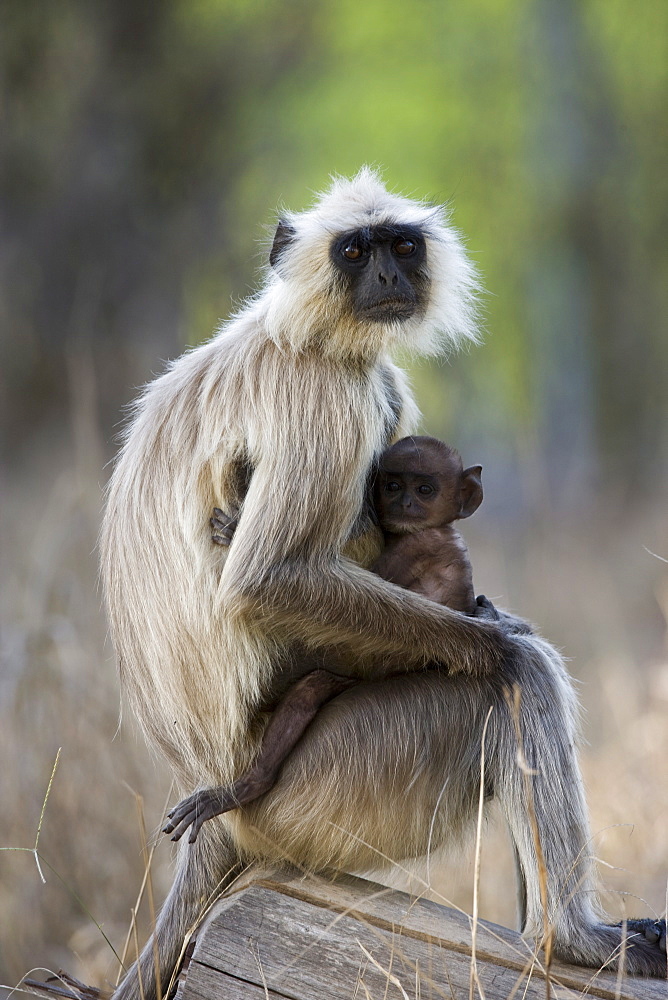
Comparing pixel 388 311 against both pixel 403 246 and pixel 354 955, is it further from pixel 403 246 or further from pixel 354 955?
pixel 354 955

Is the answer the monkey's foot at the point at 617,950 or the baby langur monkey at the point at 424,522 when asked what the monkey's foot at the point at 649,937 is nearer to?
the monkey's foot at the point at 617,950

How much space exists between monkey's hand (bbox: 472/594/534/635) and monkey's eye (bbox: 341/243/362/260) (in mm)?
1087

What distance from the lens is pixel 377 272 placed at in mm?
3105

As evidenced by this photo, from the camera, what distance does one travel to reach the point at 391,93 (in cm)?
1523

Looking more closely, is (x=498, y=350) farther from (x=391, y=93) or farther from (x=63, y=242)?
(x=63, y=242)

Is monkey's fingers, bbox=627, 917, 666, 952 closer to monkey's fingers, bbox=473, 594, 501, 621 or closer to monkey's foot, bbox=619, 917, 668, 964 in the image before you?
monkey's foot, bbox=619, 917, 668, 964

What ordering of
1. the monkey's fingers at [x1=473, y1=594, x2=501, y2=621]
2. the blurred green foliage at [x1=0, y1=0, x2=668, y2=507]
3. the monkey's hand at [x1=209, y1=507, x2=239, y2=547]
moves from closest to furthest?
the monkey's hand at [x1=209, y1=507, x2=239, y2=547] < the monkey's fingers at [x1=473, y1=594, x2=501, y2=621] < the blurred green foliage at [x1=0, y1=0, x2=668, y2=507]

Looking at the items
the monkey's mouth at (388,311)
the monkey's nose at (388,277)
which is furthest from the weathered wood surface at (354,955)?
the monkey's nose at (388,277)

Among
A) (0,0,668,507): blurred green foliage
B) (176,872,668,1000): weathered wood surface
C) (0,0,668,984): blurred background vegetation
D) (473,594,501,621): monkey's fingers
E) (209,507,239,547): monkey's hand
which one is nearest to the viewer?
(176,872,668,1000): weathered wood surface

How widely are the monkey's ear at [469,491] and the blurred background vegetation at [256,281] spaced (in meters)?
1.16

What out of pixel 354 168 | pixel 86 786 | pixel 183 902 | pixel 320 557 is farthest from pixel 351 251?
pixel 354 168

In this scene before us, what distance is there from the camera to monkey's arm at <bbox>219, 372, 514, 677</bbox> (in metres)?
2.72

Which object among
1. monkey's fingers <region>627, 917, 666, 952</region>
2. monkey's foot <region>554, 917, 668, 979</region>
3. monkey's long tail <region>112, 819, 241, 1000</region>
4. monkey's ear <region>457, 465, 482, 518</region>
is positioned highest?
monkey's ear <region>457, 465, 482, 518</region>

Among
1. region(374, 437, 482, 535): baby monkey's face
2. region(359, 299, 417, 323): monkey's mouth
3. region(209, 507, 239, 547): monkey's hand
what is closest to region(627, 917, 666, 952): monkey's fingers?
region(374, 437, 482, 535): baby monkey's face
